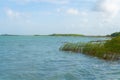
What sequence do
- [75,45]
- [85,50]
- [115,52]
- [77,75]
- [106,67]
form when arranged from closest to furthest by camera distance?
[77,75]
[106,67]
[115,52]
[85,50]
[75,45]

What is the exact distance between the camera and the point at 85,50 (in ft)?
153

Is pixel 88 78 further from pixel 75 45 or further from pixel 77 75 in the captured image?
pixel 75 45

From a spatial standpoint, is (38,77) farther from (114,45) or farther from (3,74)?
(114,45)

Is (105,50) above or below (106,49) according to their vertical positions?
below

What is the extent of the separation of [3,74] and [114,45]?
18.4 metres

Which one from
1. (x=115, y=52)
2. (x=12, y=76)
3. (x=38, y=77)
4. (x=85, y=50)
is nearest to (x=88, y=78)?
(x=38, y=77)

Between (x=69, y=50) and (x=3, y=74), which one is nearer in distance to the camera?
(x=3, y=74)

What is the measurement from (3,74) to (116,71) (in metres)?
10.9

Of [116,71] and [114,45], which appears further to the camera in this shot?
[114,45]

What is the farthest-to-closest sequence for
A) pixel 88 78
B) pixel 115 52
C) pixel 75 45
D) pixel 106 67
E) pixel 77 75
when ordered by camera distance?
pixel 75 45 < pixel 115 52 < pixel 106 67 < pixel 77 75 < pixel 88 78

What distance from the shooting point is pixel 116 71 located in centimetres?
2947

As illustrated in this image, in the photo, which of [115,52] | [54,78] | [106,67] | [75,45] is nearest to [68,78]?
[54,78]

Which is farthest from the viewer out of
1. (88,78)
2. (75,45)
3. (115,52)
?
(75,45)

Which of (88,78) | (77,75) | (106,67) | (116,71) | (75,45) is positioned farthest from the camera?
(75,45)
